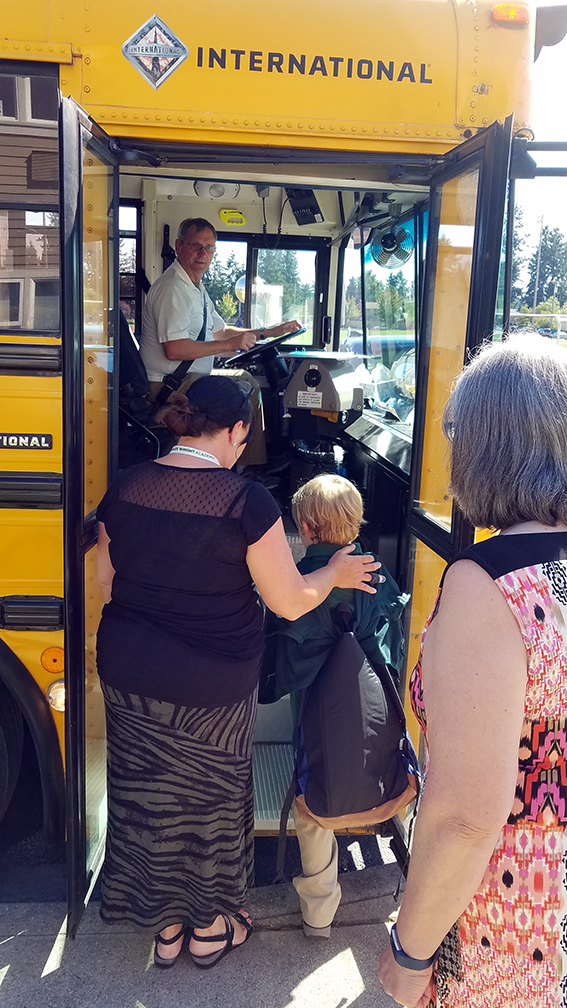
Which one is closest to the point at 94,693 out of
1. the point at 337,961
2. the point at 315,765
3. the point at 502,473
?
the point at 315,765

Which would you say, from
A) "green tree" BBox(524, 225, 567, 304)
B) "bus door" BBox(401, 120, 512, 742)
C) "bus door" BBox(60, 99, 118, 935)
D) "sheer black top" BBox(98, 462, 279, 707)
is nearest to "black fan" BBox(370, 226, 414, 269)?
"bus door" BBox(401, 120, 512, 742)

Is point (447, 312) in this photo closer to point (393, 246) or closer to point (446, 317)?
point (446, 317)

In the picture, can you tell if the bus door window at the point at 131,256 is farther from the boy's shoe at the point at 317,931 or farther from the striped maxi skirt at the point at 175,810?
the boy's shoe at the point at 317,931

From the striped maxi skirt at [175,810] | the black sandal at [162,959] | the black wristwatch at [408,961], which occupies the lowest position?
the black sandal at [162,959]

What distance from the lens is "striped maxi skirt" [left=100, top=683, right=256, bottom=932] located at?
6.66 feet

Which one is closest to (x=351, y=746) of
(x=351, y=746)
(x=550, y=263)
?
(x=351, y=746)

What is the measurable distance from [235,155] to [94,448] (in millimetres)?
937

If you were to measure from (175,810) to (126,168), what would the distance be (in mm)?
2042

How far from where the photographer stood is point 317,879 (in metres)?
2.30

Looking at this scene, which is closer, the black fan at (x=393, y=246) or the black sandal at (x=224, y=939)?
the black sandal at (x=224, y=939)

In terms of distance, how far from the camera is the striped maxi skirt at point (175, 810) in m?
2.03

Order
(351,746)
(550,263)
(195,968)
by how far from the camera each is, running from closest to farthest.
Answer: (351,746)
(195,968)
(550,263)

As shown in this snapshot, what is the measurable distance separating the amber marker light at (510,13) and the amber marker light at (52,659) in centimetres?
224

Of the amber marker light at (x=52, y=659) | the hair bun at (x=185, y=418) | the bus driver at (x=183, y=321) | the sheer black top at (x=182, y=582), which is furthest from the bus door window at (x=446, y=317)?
the amber marker light at (x=52, y=659)
